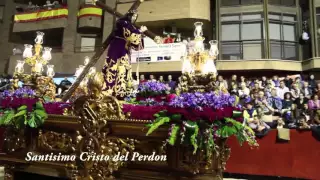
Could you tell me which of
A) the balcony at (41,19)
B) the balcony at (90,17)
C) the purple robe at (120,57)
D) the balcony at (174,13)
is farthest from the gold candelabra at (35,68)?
the balcony at (41,19)

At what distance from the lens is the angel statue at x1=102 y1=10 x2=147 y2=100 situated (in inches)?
256

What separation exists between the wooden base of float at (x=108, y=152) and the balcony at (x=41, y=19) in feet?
62.6

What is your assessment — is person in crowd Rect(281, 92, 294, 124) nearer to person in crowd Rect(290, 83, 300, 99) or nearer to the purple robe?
person in crowd Rect(290, 83, 300, 99)

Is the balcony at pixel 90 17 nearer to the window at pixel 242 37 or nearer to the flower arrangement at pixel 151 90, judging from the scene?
the window at pixel 242 37

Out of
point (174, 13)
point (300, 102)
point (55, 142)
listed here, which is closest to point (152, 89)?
point (55, 142)

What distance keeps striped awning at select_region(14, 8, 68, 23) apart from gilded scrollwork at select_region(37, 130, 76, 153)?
1986 cm

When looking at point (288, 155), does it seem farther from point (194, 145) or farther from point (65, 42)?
point (65, 42)

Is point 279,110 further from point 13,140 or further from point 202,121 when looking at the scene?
point 13,140

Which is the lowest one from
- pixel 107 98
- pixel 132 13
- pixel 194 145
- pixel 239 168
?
pixel 239 168

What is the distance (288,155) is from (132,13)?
5079mm

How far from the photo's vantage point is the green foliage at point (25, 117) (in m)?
5.99

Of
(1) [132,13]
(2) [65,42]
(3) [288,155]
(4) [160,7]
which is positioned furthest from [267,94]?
(2) [65,42]

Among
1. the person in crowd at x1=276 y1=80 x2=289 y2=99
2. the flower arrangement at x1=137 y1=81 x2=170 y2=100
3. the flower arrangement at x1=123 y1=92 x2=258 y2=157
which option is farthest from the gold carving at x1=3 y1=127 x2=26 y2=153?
the person in crowd at x1=276 y1=80 x2=289 y2=99

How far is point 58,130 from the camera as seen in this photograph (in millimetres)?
5910
